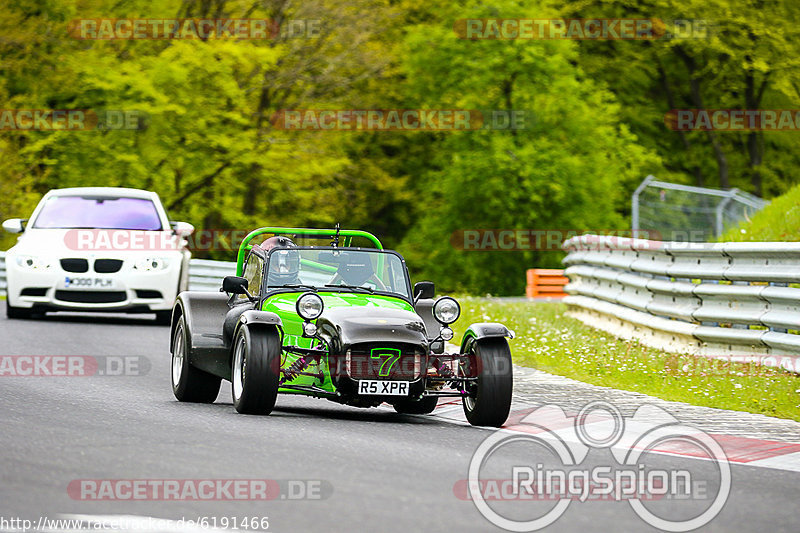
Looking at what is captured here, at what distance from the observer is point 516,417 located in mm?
10953

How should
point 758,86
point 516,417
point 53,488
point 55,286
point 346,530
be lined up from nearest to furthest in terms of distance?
point 346,530
point 53,488
point 516,417
point 55,286
point 758,86

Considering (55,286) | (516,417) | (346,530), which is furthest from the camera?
(55,286)

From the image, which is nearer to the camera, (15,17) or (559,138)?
(15,17)

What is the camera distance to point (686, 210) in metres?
35.1

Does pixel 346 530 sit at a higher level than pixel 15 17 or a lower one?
lower

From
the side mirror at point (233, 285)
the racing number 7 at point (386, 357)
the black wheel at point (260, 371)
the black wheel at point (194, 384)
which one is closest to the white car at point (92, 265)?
the black wheel at point (194, 384)

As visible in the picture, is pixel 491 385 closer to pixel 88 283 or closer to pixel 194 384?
pixel 194 384

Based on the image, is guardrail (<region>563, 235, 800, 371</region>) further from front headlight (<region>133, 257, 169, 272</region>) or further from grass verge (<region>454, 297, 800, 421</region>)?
front headlight (<region>133, 257, 169, 272</region>)

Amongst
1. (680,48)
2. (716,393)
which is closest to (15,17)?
(680,48)

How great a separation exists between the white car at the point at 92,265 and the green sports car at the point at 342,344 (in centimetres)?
782

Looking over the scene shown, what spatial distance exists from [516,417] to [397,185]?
137 ft

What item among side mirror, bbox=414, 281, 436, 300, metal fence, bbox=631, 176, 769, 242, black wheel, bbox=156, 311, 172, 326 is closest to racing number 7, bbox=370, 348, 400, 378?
side mirror, bbox=414, 281, 436, 300

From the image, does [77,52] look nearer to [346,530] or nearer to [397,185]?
[397,185]

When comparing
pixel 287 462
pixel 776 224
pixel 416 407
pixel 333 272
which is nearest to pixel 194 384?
pixel 333 272
